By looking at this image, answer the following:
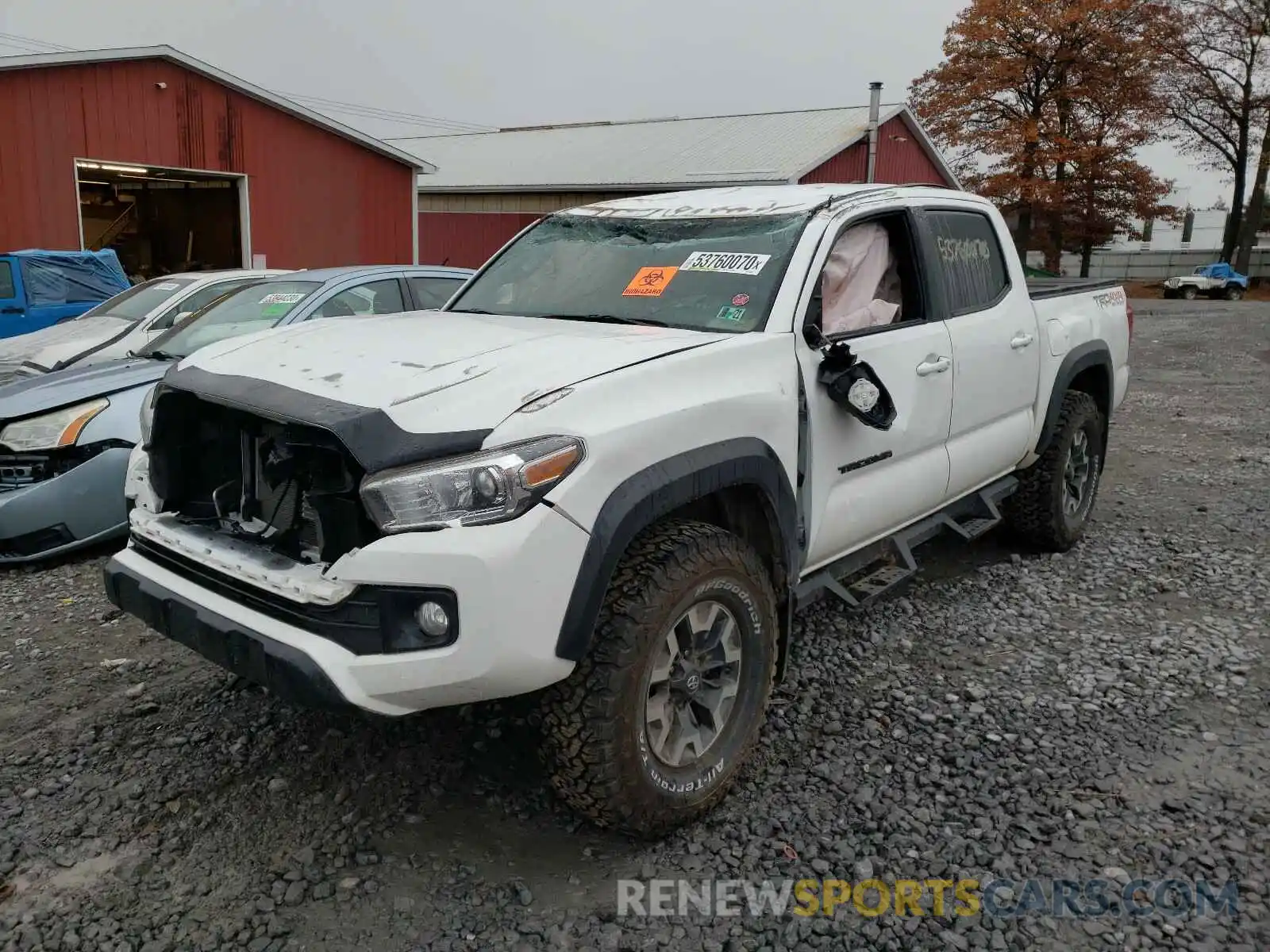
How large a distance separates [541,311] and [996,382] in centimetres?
209

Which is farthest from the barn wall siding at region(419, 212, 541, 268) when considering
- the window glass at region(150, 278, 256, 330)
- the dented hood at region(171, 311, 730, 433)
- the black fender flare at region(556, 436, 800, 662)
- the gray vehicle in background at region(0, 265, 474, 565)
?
the black fender flare at region(556, 436, 800, 662)

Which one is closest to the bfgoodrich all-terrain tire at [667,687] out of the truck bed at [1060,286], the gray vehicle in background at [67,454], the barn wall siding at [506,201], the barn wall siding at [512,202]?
the truck bed at [1060,286]

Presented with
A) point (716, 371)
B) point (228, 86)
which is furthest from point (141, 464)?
point (228, 86)

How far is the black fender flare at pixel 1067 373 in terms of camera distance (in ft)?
16.5

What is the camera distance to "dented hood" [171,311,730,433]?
2596mm

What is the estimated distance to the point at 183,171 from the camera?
17031mm

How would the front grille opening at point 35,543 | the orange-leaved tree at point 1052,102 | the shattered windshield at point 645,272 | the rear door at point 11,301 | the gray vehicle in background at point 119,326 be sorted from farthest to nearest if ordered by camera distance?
the orange-leaved tree at point 1052,102 < the rear door at point 11,301 < the gray vehicle in background at point 119,326 < the front grille opening at point 35,543 < the shattered windshield at point 645,272

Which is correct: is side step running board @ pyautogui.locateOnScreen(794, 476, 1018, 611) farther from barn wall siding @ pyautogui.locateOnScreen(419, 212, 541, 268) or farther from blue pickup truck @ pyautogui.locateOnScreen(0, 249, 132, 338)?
barn wall siding @ pyautogui.locateOnScreen(419, 212, 541, 268)

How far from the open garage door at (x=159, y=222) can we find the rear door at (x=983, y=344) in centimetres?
1752

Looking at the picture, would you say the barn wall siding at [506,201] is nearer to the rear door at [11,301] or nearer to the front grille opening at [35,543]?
the rear door at [11,301]

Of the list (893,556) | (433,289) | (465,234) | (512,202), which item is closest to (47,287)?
(433,289)

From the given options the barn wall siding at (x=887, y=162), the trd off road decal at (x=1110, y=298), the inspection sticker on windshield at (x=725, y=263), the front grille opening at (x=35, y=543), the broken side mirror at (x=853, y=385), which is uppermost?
the barn wall siding at (x=887, y=162)

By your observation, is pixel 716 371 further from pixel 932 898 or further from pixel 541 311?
pixel 932 898

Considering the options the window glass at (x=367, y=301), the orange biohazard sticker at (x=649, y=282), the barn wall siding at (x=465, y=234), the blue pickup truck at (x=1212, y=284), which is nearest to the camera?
the orange biohazard sticker at (x=649, y=282)
